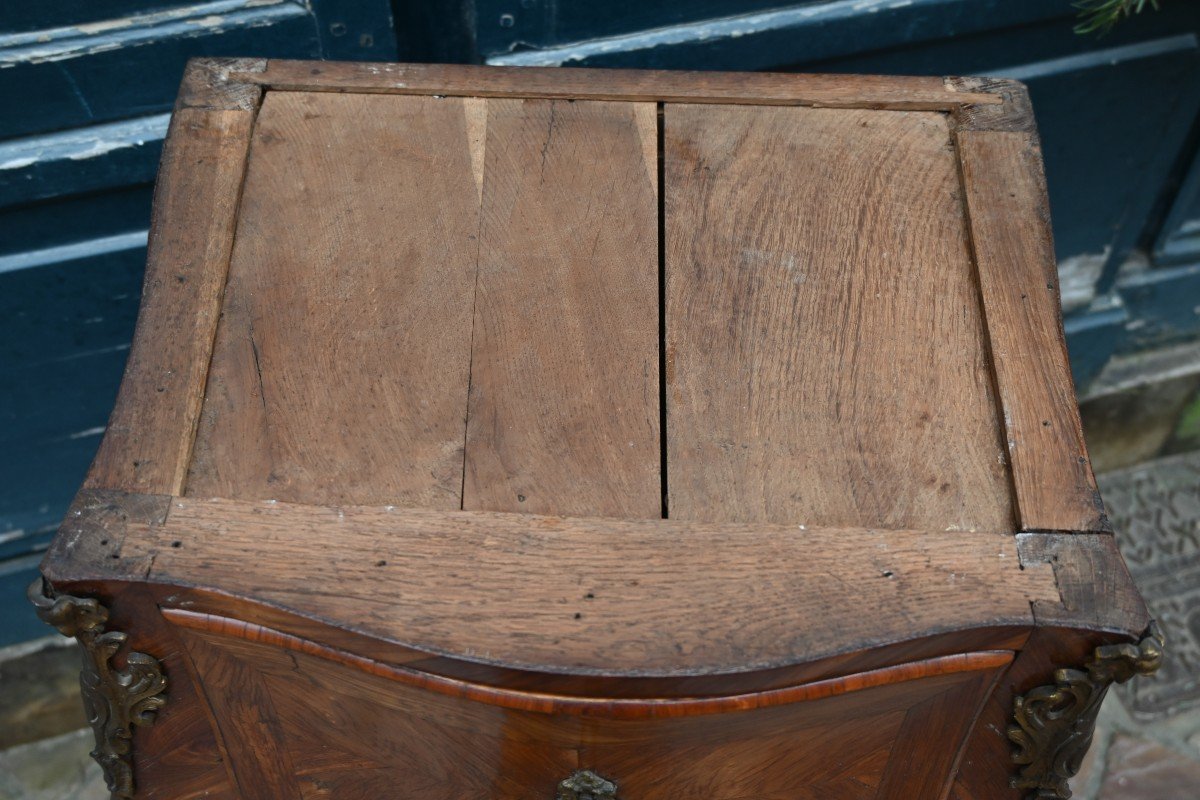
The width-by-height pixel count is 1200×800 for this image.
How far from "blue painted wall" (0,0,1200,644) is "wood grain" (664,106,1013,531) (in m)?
0.48

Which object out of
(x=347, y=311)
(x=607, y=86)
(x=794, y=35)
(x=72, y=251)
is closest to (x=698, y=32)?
(x=794, y=35)

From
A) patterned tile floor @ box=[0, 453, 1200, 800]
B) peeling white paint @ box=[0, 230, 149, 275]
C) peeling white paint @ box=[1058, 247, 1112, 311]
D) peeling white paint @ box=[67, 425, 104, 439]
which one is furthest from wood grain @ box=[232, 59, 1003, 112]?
patterned tile floor @ box=[0, 453, 1200, 800]

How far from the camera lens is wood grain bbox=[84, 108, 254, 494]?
3.17 feet

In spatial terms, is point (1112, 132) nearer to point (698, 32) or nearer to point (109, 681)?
point (698, 32)

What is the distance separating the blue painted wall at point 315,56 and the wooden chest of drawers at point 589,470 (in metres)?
0.34

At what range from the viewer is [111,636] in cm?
93

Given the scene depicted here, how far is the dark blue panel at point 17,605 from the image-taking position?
1954 millimetres

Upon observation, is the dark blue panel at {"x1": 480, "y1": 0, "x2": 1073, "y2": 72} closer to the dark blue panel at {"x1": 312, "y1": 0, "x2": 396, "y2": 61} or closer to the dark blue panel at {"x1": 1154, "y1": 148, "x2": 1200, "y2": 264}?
the dark blue panel at {"x1": 312, "y1": 0, "x2": 396, "y2": 61}

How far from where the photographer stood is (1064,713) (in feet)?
3.19

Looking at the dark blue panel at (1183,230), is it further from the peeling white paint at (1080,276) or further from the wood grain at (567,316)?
the wood grain at (567,316)

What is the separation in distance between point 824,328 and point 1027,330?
0.19m

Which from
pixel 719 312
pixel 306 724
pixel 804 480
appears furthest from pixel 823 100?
pixel 306 724

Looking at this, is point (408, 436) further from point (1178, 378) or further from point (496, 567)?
point (1178, 378)

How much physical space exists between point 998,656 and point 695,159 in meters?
0.59
